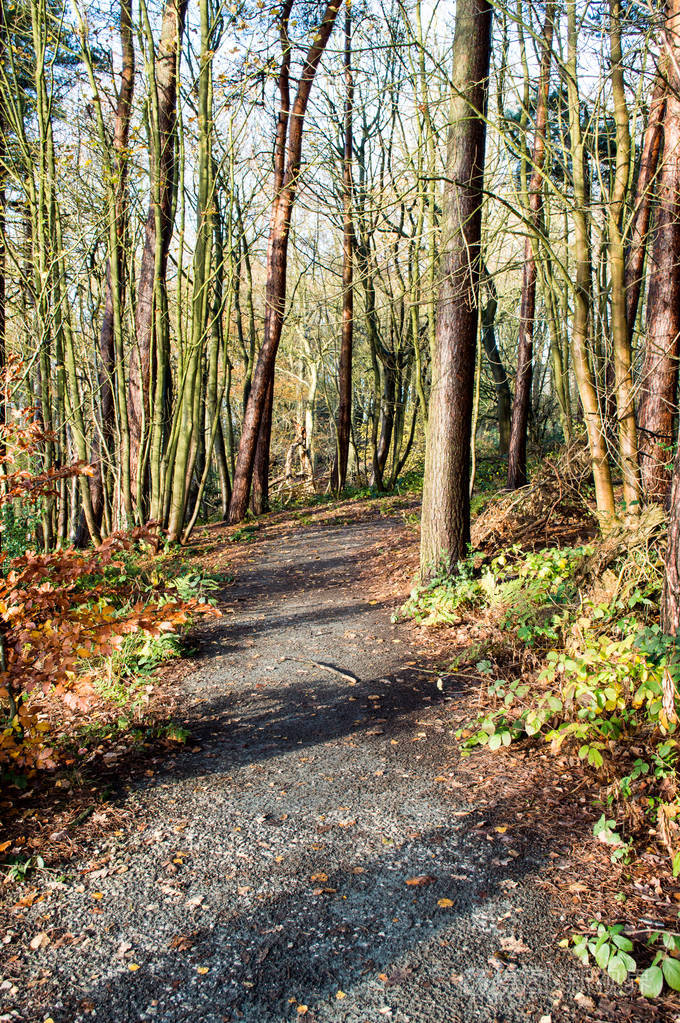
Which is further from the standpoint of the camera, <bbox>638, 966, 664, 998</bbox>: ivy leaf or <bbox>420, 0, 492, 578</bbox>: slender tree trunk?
<bbox>420, 0, 492, 578</bbox>: slender tree trunk

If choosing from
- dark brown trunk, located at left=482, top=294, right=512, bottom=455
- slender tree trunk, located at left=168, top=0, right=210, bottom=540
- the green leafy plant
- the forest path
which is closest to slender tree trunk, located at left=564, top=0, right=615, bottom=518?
the forest path

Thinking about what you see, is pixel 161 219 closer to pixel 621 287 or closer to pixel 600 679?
pixel 621 287

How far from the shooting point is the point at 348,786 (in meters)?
3.87

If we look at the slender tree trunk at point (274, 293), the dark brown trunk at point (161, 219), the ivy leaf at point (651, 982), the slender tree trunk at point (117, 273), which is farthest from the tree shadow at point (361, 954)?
the slender tree trunk at point (274, 293)

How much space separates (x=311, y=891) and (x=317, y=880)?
0.26 ft

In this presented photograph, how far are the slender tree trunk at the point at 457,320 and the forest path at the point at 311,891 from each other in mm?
2456

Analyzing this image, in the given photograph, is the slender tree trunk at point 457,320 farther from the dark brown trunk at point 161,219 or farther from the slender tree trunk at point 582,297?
the dark brown trunk at point 161,219

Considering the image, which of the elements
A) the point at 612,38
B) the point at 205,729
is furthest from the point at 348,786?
the point at 612,38

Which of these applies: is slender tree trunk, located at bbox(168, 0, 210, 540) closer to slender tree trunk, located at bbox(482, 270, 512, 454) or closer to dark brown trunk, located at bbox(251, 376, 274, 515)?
dark brown trunk, located at bbox(251, 376, 274, 515)

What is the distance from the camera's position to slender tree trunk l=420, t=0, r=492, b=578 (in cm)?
661

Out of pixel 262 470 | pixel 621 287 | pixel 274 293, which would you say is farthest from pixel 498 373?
pixel 621 287

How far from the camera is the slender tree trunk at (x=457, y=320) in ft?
21.7

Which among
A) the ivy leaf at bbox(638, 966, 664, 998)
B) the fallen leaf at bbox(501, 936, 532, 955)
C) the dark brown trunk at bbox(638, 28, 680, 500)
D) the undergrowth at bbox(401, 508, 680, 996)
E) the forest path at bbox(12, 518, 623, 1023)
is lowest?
the forest path at bbox(12, 518, 623, 1023)

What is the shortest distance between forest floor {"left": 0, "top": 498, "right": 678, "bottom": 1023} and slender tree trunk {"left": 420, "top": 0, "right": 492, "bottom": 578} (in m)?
2.25
